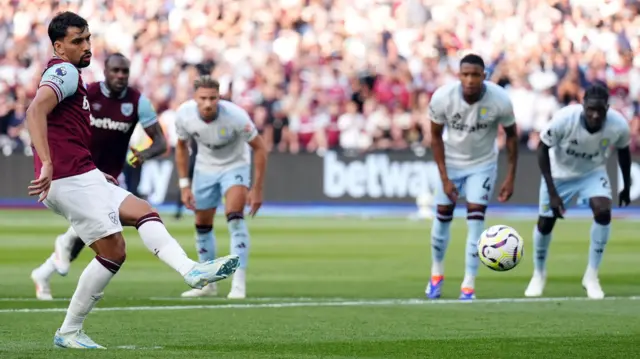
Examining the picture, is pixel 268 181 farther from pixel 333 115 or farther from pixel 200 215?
pixel 200 215

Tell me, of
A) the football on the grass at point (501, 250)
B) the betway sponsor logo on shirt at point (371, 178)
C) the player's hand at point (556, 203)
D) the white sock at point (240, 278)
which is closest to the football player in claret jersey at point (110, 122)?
the white sock at point (240, 278)

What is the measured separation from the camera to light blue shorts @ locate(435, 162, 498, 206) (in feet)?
43.2

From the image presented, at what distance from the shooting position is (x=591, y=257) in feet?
43.7

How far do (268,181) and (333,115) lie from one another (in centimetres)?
265

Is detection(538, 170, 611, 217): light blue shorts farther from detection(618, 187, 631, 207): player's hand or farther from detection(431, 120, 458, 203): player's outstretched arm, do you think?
detection(431, 120, 458, 203): player's outstretched arm

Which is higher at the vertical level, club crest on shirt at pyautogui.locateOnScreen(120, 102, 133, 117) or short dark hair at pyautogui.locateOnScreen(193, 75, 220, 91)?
short dark hair at pyautogui.locateOnScreen(193, 75, 220, 91)

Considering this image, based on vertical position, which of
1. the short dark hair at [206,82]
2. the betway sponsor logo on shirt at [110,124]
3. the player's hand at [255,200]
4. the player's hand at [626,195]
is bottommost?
the player's hand at [255,200]

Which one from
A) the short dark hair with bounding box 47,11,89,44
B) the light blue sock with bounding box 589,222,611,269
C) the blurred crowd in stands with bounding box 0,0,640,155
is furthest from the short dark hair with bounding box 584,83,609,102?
the blurred crowd in stands with bounding box 0,0,640,155

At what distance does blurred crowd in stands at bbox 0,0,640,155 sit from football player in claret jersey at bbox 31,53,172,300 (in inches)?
619

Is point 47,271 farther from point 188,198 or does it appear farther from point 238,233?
point 238,233

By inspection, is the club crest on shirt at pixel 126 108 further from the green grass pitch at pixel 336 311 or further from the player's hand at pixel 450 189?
the player's hand at pixel 450 189

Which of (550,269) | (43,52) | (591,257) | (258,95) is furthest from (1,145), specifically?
(591,257)

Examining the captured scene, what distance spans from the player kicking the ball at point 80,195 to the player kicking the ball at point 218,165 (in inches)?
177

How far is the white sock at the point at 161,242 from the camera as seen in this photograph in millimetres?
8469
